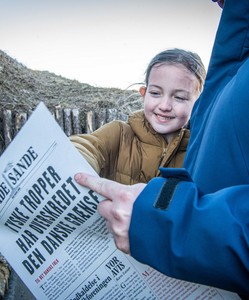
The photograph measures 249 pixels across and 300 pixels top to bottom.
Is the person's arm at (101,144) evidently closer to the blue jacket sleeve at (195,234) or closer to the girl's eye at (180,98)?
the girl's eye at (180,98)

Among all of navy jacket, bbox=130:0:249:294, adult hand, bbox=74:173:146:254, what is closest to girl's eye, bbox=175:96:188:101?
navy jacket, bbox=130:0:249:294

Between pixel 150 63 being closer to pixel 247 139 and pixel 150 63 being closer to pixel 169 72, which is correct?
pixel 169 72

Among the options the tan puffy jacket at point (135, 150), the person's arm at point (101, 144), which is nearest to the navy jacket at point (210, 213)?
the person's arm at point (101, 144)

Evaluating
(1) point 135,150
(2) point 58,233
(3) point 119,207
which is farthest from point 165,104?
(3) point 119,207

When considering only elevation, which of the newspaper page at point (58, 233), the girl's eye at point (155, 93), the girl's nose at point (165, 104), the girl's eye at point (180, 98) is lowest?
the newspaper page at point (58, 233)

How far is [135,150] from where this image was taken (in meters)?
1.90

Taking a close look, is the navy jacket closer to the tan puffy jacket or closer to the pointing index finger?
the pointing index finger

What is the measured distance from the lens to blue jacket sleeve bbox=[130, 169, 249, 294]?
693 mm

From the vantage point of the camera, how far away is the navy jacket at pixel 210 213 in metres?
0.70

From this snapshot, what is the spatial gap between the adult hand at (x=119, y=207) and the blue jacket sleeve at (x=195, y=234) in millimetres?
26

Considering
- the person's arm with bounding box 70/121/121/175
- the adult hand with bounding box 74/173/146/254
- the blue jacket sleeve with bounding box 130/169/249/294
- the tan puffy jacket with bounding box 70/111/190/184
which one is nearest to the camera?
the blue jacket sleeve with bounding box 130/169/249/294

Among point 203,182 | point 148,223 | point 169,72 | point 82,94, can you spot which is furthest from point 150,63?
point 82,94

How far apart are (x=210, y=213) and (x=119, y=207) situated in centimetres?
21

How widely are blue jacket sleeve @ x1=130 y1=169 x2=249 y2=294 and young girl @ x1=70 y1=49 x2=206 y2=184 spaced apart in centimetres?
101
